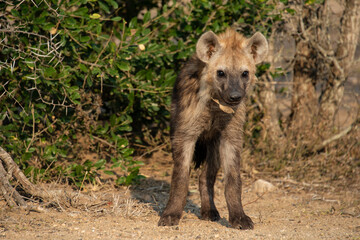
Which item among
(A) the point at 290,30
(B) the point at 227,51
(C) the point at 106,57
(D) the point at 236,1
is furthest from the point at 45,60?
(A) the point at 290,30

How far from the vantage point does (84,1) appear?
173 inches

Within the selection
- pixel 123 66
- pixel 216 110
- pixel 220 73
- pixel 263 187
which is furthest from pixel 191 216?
pixel 123 66

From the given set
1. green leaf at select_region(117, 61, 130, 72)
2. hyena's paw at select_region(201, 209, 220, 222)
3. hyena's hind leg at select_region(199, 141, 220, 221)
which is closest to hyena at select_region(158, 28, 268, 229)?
hyena's hind leg at select_region(199, 141, 220, 221)

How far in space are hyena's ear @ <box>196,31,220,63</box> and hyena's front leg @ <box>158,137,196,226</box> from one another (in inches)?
27.5

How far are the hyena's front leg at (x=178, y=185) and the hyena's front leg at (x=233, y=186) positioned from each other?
0.29 metres

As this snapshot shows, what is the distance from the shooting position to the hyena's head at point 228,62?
3.92m

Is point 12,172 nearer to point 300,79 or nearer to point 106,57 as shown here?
point 106,57

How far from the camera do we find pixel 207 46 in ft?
13.4

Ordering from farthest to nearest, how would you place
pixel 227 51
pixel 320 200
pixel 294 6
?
1. pixel 294 6
2. pixel 320 200
3. pixel 227 51

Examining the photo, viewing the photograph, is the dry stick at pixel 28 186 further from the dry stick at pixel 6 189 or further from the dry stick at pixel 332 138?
the dry stick at pixel 332 138

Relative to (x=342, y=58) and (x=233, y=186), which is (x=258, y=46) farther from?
(x=342, y=58)

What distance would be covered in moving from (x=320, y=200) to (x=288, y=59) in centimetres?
197

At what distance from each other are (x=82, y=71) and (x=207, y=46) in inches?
54.6

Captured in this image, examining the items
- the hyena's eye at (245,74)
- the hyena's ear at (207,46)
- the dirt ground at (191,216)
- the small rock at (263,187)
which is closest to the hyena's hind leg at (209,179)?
the dirt ground at (191,216)
